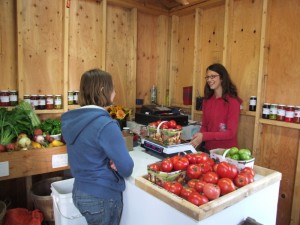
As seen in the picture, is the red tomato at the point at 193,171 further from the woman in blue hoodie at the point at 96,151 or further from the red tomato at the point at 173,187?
the woman in blue hoodie at the point at 96,151

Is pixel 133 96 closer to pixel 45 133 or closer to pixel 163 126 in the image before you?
pixel 45 133

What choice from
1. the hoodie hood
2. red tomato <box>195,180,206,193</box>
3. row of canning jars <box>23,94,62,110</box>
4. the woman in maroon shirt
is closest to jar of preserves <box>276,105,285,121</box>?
the woman in maroon shirt

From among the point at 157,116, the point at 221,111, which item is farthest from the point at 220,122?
Result: the point at 157,116

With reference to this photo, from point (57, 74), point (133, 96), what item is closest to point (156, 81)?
point (133, 96)

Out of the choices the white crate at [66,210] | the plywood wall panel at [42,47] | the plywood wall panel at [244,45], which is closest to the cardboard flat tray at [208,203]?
the white crate at [66,210]

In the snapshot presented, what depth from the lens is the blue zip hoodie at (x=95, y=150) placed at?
127cm

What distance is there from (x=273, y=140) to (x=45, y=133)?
85.8 inches

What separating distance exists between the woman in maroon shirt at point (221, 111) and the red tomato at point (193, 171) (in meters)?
0.96

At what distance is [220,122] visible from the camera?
2432 mm

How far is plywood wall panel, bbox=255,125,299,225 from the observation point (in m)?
2.44

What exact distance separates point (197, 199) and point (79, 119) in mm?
684

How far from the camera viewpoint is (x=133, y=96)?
340cm

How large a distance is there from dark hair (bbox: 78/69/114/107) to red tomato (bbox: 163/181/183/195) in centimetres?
53

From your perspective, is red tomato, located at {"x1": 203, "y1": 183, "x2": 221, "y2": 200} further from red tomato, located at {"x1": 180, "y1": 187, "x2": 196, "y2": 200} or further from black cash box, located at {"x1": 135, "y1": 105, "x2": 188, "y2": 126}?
black cash box, located at {"x1": 135, "y1": 105, "x2": 188, "y2": 126}
